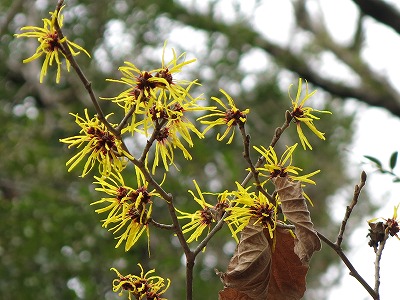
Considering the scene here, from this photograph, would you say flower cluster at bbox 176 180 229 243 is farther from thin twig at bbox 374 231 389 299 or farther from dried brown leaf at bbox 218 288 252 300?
thin twig at bbox 374 231 389 299

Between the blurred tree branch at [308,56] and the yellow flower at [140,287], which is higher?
the yellow flower at [140,287]

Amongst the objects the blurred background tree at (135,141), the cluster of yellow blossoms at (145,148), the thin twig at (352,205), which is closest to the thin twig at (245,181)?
the cluster of yellow blossoms at (145,148)

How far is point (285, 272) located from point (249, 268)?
2.5 inches

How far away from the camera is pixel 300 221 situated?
3.52 feet

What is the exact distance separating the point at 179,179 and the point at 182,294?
646 millimetres

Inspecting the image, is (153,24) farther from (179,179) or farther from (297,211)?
(297,211)

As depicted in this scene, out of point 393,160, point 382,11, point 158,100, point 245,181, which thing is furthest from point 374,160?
point 382,11

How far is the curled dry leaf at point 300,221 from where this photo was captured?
3.50ft

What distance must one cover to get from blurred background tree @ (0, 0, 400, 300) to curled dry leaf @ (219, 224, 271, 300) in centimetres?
266

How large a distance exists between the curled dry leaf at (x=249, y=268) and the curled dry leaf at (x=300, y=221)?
6 centimetres

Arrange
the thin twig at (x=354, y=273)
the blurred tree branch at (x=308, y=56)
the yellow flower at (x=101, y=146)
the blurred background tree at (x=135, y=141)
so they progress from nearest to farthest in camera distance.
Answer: the thin twig at (x=354, y=273), the yellow flower at (x=101, y=146), the blurred background tree at (x=135, y=141), the blurred tree branch at (x=308, y=56)

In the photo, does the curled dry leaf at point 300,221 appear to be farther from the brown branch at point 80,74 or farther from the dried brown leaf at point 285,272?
the brown branch at point 80,74

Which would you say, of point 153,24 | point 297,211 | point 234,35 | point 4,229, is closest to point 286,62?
point 234,35

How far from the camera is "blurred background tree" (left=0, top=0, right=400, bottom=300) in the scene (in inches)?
159
